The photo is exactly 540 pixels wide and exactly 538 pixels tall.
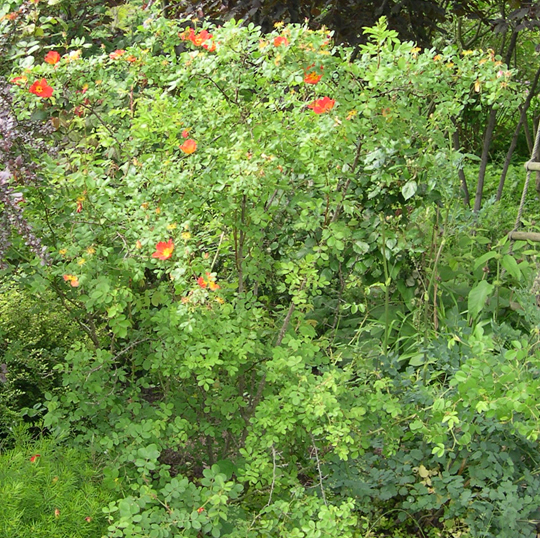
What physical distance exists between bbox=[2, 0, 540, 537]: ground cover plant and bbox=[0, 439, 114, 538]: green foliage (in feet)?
0.26

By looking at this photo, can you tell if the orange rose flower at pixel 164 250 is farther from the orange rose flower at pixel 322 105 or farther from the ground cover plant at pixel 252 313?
the orange rose flower at pixel 322 105

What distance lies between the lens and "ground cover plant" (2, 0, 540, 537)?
A: 2.25 m

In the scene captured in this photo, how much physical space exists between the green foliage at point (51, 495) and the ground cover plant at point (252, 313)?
8 cm

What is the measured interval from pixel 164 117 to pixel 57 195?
482mm

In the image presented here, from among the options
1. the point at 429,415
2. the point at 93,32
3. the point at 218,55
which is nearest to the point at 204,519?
the point at 429,415

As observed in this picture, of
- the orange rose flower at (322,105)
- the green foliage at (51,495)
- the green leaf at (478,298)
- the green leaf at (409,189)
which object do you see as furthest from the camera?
the green leaf at (478,298)

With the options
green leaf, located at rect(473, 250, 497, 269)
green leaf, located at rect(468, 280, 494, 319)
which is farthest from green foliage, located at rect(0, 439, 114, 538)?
green leaf, located at rect(473, 250, 497, 269)

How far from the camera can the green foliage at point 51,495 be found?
210 centimetres

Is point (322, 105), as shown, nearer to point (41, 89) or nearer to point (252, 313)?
point (252, 313)

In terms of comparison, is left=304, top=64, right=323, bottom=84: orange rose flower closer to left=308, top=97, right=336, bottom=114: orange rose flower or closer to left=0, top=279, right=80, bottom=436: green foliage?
left=308, top=97, right=336, bottom=114: orange rose flower

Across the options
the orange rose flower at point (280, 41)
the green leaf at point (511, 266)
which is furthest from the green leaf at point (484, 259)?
the orange rose flower at point (280, 41)

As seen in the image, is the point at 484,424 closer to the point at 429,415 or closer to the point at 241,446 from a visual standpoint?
the point at 429,415

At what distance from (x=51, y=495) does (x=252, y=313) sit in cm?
83

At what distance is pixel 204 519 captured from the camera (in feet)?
6.98
